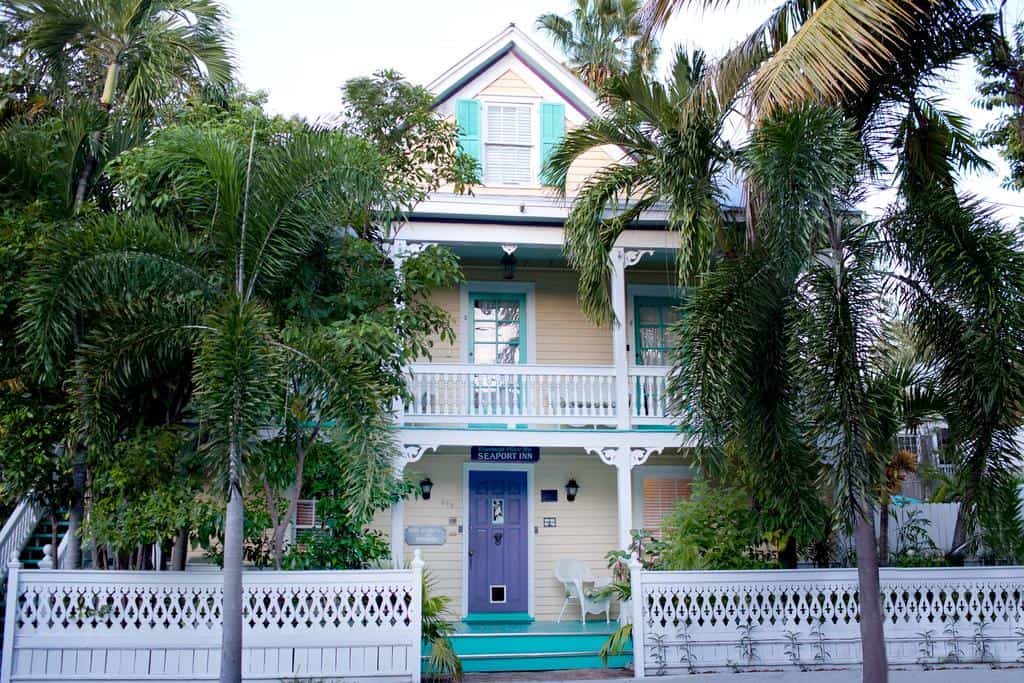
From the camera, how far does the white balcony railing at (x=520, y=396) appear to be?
12359 millimetres

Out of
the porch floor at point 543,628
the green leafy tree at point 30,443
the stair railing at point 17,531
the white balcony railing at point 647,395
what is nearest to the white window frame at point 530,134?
the white balcony railing at point 647,395

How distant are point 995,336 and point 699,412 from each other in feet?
8.71

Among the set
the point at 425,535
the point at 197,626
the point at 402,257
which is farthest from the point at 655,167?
the point at 425,535

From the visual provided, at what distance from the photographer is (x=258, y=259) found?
827cm

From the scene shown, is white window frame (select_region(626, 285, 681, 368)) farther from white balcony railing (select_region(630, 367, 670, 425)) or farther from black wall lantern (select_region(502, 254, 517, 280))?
black wall lantern (select_region(502, 254, 517, 280))

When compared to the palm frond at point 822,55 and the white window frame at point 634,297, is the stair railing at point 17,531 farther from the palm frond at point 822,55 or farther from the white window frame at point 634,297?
the palm frond at point 822,55

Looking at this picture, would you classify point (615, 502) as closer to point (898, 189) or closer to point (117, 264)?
point (898, 189)

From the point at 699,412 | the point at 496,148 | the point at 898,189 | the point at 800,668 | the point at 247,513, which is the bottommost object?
the point at 800,668

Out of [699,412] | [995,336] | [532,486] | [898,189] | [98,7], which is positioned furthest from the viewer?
[532,486]

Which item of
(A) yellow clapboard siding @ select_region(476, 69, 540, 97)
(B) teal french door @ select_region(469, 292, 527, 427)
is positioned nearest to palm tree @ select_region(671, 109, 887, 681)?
(B) teal french door @ select_region(469, 292, 527, 427)

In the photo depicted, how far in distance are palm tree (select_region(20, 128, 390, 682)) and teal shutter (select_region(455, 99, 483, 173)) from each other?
5.34 meters

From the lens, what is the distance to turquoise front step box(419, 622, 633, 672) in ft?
34.5

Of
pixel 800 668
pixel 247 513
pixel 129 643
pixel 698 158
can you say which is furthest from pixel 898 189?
pixel 129 643

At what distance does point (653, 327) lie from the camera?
14.8 meters
